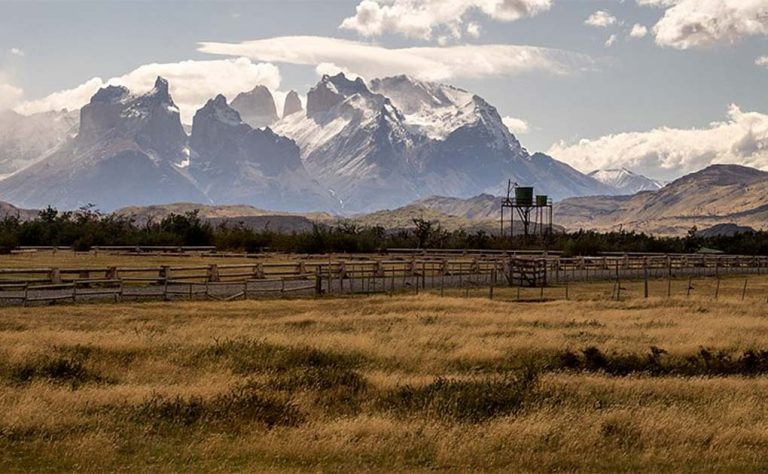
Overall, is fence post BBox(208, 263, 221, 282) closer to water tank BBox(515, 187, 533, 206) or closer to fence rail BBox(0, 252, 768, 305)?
fence rail BBox(0, 252, 768, 305)

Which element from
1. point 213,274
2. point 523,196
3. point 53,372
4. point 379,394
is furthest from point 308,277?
point 523,196

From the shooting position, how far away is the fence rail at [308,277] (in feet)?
149

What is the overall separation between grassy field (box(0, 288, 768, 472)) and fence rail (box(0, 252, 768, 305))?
9.61 metres

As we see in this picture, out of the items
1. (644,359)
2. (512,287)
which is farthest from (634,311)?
(512,287)

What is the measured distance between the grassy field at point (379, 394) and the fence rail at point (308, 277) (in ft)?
31.5

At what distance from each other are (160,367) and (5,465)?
9.03 metres

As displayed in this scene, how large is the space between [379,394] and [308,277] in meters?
37.2

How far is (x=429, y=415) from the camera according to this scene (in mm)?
18781

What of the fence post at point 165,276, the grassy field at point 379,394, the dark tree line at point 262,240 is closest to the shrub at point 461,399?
the grassy field at point 379,394

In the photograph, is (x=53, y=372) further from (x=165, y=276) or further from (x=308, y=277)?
(x=308, y=277)

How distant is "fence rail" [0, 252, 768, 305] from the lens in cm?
4528

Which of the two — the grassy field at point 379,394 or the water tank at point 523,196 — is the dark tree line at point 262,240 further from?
the grassy field at point 379,394

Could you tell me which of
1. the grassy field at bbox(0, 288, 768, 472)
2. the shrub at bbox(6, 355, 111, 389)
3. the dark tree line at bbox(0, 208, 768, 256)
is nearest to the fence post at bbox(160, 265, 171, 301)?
the grassy field at bbox(0, 288, 768, 472)

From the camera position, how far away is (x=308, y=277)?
57.8 meters
